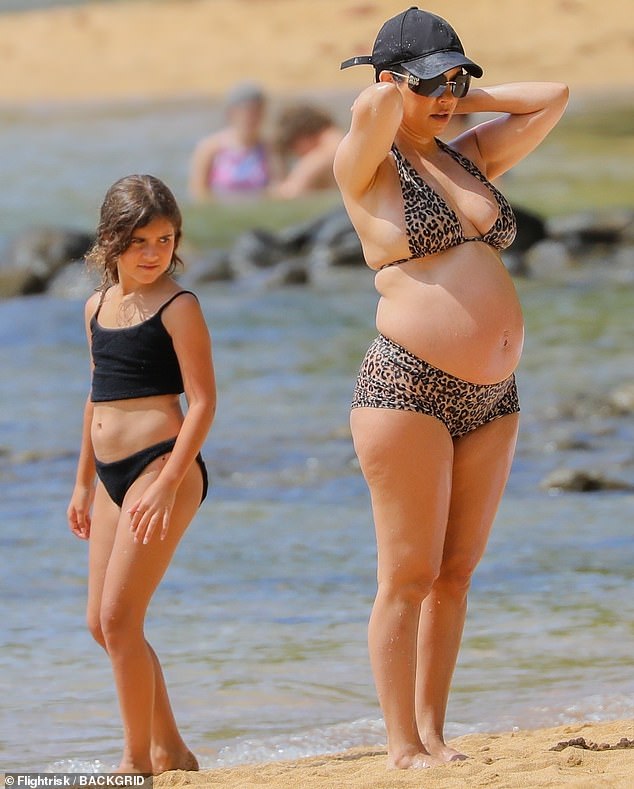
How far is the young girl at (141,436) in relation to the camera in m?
4.16

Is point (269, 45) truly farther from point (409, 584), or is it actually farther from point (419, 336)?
point (409, 584)

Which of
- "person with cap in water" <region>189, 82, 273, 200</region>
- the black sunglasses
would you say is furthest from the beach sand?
"person with cap in water" <region>189, 82, 273, 200</region>

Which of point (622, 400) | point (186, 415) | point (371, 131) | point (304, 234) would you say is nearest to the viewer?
point (371, 131)

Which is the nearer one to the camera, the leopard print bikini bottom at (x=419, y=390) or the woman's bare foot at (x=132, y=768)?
the leopard print bikini bottom at (x=419, y=390)

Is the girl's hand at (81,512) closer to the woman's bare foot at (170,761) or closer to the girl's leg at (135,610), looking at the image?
the girl's leg at (135,610)

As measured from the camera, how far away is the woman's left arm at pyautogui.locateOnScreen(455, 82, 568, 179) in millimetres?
4270

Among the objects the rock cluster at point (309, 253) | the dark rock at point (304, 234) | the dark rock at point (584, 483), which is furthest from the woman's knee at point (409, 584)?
the dark rock at point (304, 234)

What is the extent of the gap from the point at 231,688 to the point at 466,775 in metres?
1.68

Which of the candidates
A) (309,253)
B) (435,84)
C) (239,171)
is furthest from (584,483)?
(239,171)

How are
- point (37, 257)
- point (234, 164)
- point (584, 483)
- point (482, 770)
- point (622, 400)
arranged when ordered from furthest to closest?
point (234, 164), point (37, 257), point (622, 400), point (584, 483), point (482, 770)

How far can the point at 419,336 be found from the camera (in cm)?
401

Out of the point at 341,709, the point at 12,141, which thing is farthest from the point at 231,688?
the point at 12,141

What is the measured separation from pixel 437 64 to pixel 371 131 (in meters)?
0.24

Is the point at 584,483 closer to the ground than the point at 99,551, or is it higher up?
closer to the ground
